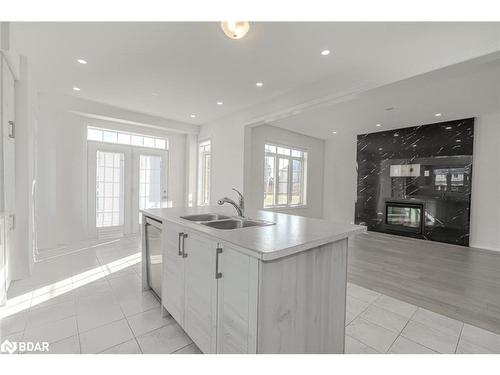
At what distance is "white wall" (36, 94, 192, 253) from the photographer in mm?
3996

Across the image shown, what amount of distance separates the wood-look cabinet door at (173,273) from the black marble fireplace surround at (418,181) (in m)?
5.93

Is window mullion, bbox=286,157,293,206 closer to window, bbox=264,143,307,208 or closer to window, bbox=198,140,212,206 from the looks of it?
window, bbox=264,143,307,208

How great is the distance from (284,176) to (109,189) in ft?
14.1

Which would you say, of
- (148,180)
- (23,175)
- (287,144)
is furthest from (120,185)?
(287,144)

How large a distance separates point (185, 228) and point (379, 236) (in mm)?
5569

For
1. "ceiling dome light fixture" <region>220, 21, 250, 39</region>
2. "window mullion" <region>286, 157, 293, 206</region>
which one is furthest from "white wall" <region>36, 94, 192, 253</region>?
"window mullion" <region>286, 157, 293, 206</region>

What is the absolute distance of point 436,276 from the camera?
3.13 m

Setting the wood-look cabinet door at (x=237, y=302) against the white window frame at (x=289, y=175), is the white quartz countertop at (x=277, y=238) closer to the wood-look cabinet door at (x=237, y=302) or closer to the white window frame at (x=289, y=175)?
the wood-look cabinet door at (x=237, y=302)

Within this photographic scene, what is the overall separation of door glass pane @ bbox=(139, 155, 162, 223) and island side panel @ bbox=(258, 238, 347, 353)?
4929 mm
